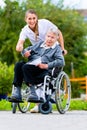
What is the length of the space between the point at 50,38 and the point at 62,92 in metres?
0.80

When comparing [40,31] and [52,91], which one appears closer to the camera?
[52,91]

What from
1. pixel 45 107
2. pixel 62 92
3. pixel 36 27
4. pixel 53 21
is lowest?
pixel 53 21

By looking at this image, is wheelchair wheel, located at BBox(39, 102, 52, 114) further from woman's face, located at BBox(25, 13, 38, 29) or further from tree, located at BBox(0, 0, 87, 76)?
tree, located at BBox(0, 0, 87, 76)

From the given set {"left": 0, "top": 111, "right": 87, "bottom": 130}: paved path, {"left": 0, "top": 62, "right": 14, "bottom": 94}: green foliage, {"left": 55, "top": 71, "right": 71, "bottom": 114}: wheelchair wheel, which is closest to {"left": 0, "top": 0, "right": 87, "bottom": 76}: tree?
{"left": 0, "top": 62, "right": 14, "bottom": 94}: green foliage

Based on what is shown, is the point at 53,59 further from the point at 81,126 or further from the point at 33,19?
the point at 81,126

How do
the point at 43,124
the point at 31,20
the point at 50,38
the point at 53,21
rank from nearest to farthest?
1. the point at 43,124
2. the point at 50,38
3. the point at 31,20
4. the point at 53,21

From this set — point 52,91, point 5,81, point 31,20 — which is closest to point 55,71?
point 52,91

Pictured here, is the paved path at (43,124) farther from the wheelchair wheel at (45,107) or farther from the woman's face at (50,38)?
the woman's face at (50,38)

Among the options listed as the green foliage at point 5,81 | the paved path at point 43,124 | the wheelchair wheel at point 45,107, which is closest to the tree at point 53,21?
the green foliage at point 5,81

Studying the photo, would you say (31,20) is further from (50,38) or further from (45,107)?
(45,107)

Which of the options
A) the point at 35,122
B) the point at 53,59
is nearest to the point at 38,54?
the point at 53,59

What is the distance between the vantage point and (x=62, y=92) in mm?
9867

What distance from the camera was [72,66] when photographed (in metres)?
44.2

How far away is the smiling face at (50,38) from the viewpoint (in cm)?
984
